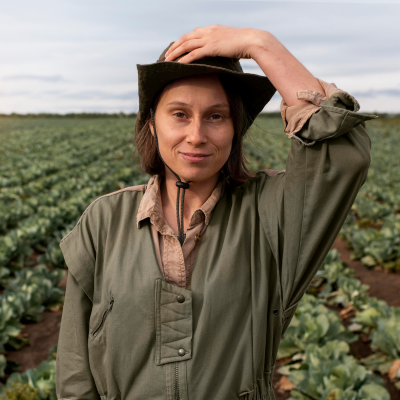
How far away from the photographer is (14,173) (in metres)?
13.1

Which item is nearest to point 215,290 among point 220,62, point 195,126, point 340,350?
point 195,126

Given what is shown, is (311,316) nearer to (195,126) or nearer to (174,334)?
(174,334)

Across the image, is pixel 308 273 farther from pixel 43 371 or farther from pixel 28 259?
pixel 28 259

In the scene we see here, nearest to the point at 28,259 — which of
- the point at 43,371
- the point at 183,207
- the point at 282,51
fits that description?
the point at 43,371

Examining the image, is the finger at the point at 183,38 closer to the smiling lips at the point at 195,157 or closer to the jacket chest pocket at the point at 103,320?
the smiling lips at the point at 195,157

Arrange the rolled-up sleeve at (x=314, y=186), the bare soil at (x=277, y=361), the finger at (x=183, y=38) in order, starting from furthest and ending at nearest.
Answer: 1. the bare soil at (x=277, y=361)
2. the finger at (x=183, y=38)
3. the rolled-up sleeve at (x=314, y=186)

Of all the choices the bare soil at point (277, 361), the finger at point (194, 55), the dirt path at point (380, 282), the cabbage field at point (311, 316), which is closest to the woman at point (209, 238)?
the finger at point (194, 55)

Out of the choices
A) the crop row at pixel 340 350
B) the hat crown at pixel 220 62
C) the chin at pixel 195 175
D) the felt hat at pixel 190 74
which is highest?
the hat crown at pixel 220 62

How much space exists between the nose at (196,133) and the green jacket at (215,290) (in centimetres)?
31

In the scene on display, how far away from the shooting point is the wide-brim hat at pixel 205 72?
56.9 inches

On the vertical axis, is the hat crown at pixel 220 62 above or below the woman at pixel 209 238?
above

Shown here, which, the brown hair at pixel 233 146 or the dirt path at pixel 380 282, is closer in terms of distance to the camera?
the brown hair at pixel 233 146

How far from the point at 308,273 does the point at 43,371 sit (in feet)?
8.04

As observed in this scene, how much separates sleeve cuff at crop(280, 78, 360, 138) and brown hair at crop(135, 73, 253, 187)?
0.94 feet
